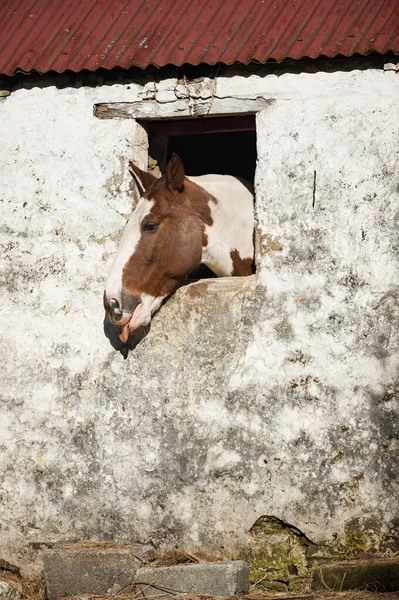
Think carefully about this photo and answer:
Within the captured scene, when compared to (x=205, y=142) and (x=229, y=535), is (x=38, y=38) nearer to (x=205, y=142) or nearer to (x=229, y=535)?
(x=205, y=142)

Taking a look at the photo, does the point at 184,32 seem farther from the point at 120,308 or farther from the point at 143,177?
the point at 120,308

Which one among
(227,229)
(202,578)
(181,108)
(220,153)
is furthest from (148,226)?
(220,153)

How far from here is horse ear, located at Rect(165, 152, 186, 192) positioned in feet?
20.1

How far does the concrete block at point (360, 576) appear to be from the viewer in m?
5.66

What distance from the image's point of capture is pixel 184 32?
661 centimetres

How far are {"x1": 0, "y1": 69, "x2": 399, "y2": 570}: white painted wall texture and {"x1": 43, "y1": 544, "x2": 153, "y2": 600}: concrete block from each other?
1.00ft

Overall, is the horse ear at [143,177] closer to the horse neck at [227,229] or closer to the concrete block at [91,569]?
→ the horse neck at [227,229]

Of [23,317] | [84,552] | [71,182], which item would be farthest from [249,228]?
[84,552]

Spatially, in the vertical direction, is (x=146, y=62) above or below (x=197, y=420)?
above

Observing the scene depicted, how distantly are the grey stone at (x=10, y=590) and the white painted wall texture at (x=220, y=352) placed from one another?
0.29 meters

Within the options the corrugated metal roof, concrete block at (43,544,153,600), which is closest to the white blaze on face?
the corrugated metal roof

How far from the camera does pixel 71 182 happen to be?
21.9 ft

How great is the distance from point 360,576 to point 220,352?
77.5 inches

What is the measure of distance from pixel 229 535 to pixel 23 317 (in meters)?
2.49
